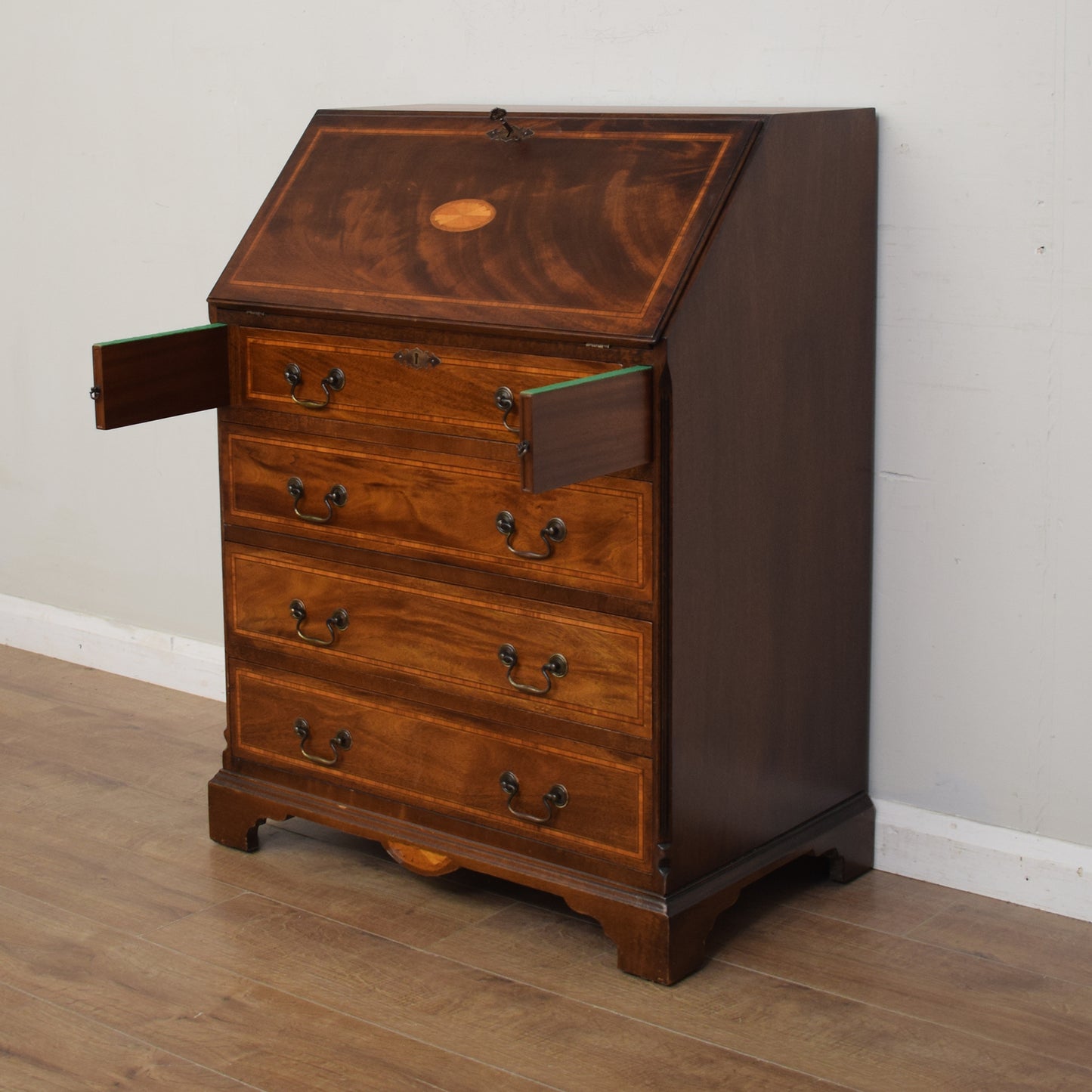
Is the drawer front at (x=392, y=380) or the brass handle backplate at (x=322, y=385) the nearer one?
the drawer front at (x=392, y=380)

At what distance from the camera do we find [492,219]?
2385 mm

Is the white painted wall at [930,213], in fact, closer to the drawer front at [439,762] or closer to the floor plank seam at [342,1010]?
the drawer front at [439,762]

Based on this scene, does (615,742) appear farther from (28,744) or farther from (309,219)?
(28,744)

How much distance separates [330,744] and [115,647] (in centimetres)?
130

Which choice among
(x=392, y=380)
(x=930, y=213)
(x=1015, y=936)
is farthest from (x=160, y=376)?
(x=1015, y=936)

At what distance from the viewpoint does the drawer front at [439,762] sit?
2.35 m

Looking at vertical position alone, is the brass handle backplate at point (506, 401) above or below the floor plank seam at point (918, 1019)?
above

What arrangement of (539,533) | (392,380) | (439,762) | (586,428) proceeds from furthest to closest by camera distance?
(439,762), (392,380), (539,533), (586,428)

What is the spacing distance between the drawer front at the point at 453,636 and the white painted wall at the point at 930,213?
0.60 m

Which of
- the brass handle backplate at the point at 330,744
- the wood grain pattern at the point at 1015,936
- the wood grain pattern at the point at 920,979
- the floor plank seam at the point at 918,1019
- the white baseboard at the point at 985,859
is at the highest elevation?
the brass handle backplate at the point at 330,744

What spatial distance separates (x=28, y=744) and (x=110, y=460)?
731 mm

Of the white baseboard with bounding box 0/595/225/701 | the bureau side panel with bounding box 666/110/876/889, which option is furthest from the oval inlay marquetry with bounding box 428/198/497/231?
the white baseboard with bounding box 0/595/225/701

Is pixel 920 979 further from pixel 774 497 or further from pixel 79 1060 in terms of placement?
pixel 79 1060

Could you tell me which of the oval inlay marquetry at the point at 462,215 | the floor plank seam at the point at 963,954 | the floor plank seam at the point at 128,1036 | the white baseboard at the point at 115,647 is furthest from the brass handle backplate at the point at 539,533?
the white baseboard at the point at 115,647
